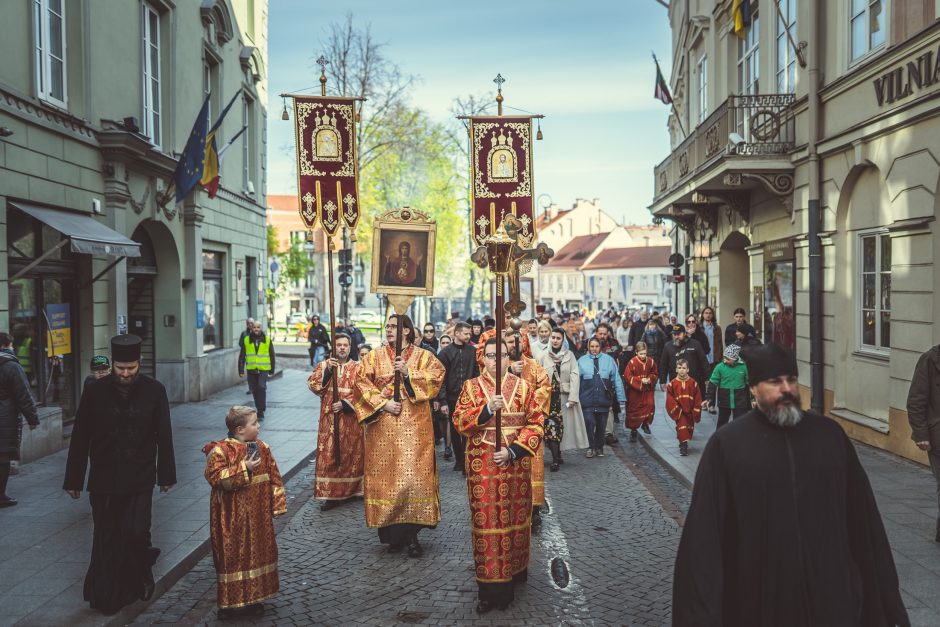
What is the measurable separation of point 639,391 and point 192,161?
8461 mm

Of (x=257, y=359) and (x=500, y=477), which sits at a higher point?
(x=257, y=359)

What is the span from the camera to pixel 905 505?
27.4 feet

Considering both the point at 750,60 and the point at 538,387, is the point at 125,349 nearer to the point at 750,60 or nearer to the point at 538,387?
the point at 538,387

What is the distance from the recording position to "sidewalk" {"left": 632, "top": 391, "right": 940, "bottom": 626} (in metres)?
5.89

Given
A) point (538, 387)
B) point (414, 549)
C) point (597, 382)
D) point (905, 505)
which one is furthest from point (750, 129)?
point (414, 549)

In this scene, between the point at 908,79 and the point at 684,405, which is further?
the point at 684,405

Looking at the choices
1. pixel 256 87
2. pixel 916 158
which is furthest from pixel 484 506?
pixel 256 87

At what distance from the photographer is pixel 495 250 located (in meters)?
6.50

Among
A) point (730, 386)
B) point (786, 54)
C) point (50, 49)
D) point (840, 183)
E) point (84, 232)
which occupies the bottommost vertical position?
point (730, 386)

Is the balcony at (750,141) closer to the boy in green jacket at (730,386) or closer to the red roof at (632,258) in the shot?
the boy in green jacket at (730,386)

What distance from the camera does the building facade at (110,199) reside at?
11016 mm

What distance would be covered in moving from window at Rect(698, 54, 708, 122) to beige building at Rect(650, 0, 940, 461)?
171cm

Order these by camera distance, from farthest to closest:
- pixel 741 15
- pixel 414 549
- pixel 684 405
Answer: pixel 741 15
pixel 684 405
pixel 414 549

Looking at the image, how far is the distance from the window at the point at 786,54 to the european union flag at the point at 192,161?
9913mm
